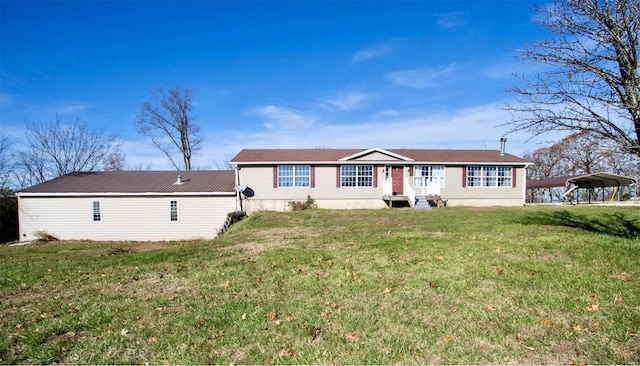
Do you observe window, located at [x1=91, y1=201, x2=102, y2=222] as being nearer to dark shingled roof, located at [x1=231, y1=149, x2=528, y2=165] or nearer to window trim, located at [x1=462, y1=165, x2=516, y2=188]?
dark shingled roof, located at [x1=231, y1=149, x2=528, y2=165]

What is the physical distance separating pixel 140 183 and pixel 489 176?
23997 mm

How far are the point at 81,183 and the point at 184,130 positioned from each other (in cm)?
1699

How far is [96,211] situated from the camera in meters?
20.5

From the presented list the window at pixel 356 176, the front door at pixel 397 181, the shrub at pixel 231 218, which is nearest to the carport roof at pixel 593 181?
the front door at pixel 397 181

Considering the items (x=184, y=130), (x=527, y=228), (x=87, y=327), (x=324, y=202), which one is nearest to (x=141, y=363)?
(x=87, y=327)

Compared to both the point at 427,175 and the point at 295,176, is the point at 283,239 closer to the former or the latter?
the point at 295,176

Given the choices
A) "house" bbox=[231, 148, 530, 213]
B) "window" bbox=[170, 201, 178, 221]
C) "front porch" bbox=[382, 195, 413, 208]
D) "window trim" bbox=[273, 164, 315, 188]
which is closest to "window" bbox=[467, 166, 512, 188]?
"house" bbox=[231, 148, 530, 213]

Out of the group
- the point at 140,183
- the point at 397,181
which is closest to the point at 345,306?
the point at 397,181

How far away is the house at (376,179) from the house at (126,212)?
231 cm

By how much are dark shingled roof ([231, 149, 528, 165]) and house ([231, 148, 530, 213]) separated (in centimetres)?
7

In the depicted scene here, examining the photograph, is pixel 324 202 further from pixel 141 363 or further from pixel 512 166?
pixel 141 363

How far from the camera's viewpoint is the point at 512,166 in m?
21.8

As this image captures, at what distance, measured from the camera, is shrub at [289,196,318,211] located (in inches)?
805

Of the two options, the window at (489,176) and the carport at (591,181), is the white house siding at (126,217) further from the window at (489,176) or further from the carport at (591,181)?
the carport at (591,181)
